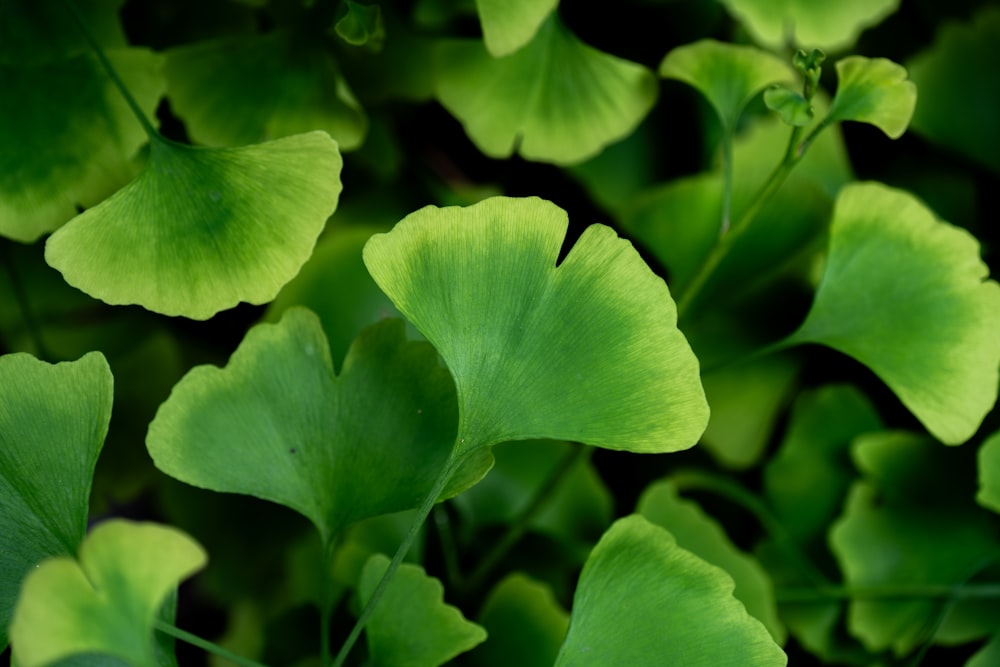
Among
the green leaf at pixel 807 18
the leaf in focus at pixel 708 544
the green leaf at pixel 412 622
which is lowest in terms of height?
the leaf in focus at pixel 708 544

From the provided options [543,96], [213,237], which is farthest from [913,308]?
[213,237]

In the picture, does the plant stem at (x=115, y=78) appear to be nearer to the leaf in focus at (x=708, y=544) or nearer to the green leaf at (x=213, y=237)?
the green leaf at (x=213, y=237)

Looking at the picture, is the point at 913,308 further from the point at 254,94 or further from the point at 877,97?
the point at 254,94

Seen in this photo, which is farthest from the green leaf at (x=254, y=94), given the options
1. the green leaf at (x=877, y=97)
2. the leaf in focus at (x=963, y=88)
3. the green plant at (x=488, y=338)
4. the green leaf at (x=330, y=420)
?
the leaf in focus at (x=963, y=88)

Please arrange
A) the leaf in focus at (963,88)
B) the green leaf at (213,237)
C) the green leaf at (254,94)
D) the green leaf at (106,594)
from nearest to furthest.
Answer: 1. the green leaf at (106,594)
2. the green leaf at (213,237)
3. the green leaf at (254,94)
4. the leaf in focus at (963,88)

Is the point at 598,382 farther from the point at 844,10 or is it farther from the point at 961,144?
the point at 961,144

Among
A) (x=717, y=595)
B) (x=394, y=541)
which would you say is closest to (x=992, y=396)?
(x=717, y=595)

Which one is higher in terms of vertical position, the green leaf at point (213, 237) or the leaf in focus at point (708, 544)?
the green leaf at point (213, 237)

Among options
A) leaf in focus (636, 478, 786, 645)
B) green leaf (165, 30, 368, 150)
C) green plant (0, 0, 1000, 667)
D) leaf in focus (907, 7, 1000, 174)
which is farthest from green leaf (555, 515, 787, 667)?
leaf in focus (907, 7, 1000, 174)
